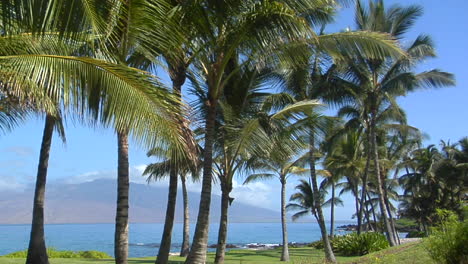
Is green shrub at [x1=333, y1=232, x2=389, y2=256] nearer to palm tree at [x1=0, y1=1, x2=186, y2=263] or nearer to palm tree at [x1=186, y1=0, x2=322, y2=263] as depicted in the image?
palm tree at [x1=186, y1=0, x2=322, y2=263]

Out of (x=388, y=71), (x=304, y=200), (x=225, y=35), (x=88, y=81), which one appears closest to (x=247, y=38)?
(x=225, y=35)

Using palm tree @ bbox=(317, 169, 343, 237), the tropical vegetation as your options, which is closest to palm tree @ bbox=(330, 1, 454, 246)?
the tropical vegetation

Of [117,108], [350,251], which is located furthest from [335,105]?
[117,108]

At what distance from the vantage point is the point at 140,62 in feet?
32.6

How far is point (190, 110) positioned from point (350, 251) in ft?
57.3

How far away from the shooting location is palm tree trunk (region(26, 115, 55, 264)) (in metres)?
12.2

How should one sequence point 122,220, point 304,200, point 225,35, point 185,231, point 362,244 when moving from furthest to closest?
point 304,200
point 185,231
point 362,244
point 225,35
point 122,220

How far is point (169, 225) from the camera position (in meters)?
12.8

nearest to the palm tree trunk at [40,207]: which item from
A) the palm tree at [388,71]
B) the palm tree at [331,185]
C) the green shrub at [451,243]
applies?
the green shrub at [451,243]

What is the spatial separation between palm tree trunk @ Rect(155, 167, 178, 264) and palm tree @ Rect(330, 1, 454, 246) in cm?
1169

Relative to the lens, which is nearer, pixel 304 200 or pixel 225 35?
pixel 225 35

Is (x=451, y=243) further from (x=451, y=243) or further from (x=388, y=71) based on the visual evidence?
(x=388, y=71)

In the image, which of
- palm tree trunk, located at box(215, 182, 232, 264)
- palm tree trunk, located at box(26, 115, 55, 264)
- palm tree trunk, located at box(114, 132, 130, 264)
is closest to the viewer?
palm tree trunk, located at box(114, 132, 130, 264)

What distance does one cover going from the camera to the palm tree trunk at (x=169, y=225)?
12648mm
